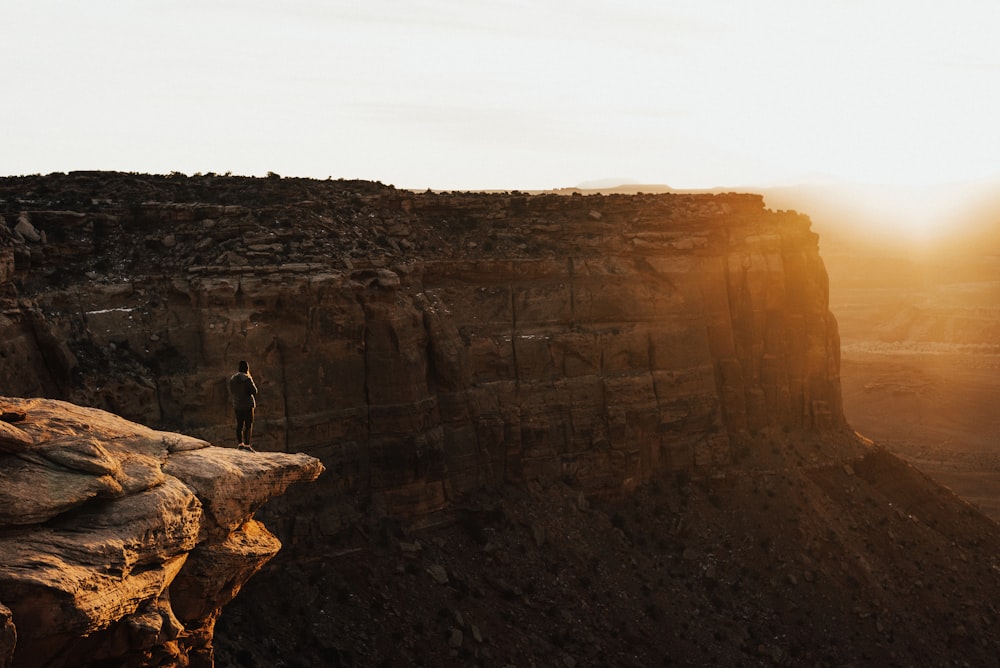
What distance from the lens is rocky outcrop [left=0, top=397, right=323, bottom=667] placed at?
1606cm

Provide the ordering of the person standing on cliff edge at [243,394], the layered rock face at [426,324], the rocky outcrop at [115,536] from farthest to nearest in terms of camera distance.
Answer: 1. the layered rock face at [426,324]
2. the person standing on cliff edge at [243,394]
3. the rocky outcrop at [115,536]

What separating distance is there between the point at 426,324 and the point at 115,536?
24.8 m

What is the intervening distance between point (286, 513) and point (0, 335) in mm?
10341

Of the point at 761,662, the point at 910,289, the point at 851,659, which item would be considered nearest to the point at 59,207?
the point at 761,662

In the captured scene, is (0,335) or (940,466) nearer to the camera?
(0,335)

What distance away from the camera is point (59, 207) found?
39000 millimetres

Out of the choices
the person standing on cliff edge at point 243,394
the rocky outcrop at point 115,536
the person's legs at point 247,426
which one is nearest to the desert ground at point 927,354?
the person's legs at point 247,426

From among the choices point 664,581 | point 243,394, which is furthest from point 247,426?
point 664,581

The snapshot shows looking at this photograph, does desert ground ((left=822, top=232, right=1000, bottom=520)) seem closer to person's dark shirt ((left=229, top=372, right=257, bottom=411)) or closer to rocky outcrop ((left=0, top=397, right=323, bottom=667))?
person's dark shirt ((left=229, top=372, right=257, bottom=411))

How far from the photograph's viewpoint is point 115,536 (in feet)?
56.5

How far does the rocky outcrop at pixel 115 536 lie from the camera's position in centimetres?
1606

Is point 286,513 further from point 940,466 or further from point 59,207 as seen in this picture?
point 940,466

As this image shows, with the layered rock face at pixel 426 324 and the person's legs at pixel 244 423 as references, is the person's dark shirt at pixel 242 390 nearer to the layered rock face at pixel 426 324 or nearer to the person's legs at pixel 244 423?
the person's legs at pixel 244 423

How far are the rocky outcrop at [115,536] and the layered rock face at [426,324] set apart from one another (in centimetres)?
1364
